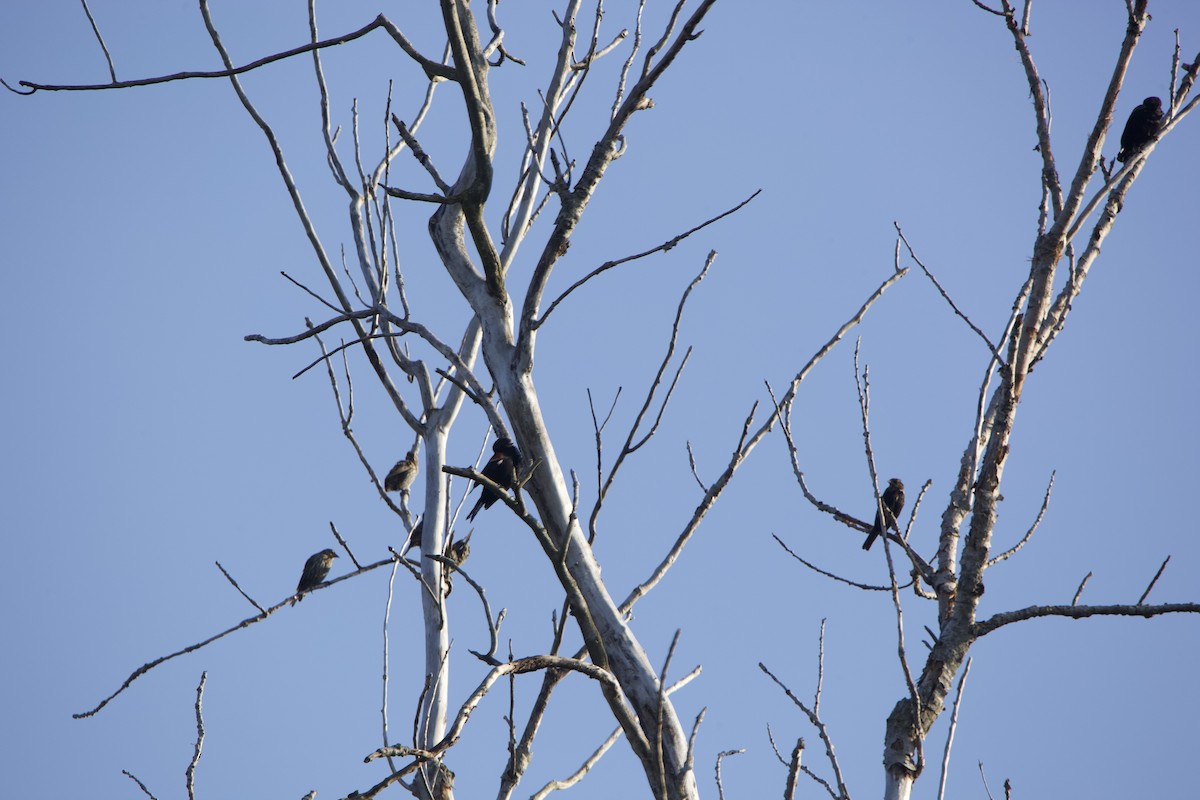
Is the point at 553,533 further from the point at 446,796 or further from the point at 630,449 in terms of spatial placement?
the point at 446,796

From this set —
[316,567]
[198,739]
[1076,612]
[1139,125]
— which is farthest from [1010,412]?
[316,567]

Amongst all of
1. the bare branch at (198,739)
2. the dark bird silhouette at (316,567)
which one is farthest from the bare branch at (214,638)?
the dark bird silhouette at (316,567)

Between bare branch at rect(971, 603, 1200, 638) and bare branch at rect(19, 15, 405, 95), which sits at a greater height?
bare branch at rect(19, 15, 405, 95)

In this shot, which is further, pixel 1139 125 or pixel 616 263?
pixel 1139 125

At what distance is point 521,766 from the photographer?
2973 mm

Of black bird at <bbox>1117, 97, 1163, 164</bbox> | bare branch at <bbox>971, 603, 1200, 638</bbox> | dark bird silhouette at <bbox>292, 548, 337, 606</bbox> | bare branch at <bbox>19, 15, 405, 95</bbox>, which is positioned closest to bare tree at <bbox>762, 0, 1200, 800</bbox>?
bare branch at <bbox>971, 603, 1200, 638</bbox>

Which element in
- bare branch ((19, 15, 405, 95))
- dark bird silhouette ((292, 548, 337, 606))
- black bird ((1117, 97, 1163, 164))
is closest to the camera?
bare branch ((19, 15, 405, 95))

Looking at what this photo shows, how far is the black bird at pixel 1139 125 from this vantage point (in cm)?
783

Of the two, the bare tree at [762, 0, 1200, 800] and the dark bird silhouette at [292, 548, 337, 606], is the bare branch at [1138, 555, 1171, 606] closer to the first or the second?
the bare tree at [762, 0, 1200, 800]

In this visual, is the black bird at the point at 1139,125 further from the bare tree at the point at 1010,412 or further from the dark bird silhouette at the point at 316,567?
the dark bird silhouette at the point at 316,567

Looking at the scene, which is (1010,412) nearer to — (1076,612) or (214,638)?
→ (1076,612)

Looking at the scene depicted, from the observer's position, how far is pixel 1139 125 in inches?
316

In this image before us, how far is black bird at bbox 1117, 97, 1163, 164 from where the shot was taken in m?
7.83

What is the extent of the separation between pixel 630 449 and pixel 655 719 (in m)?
0.67
